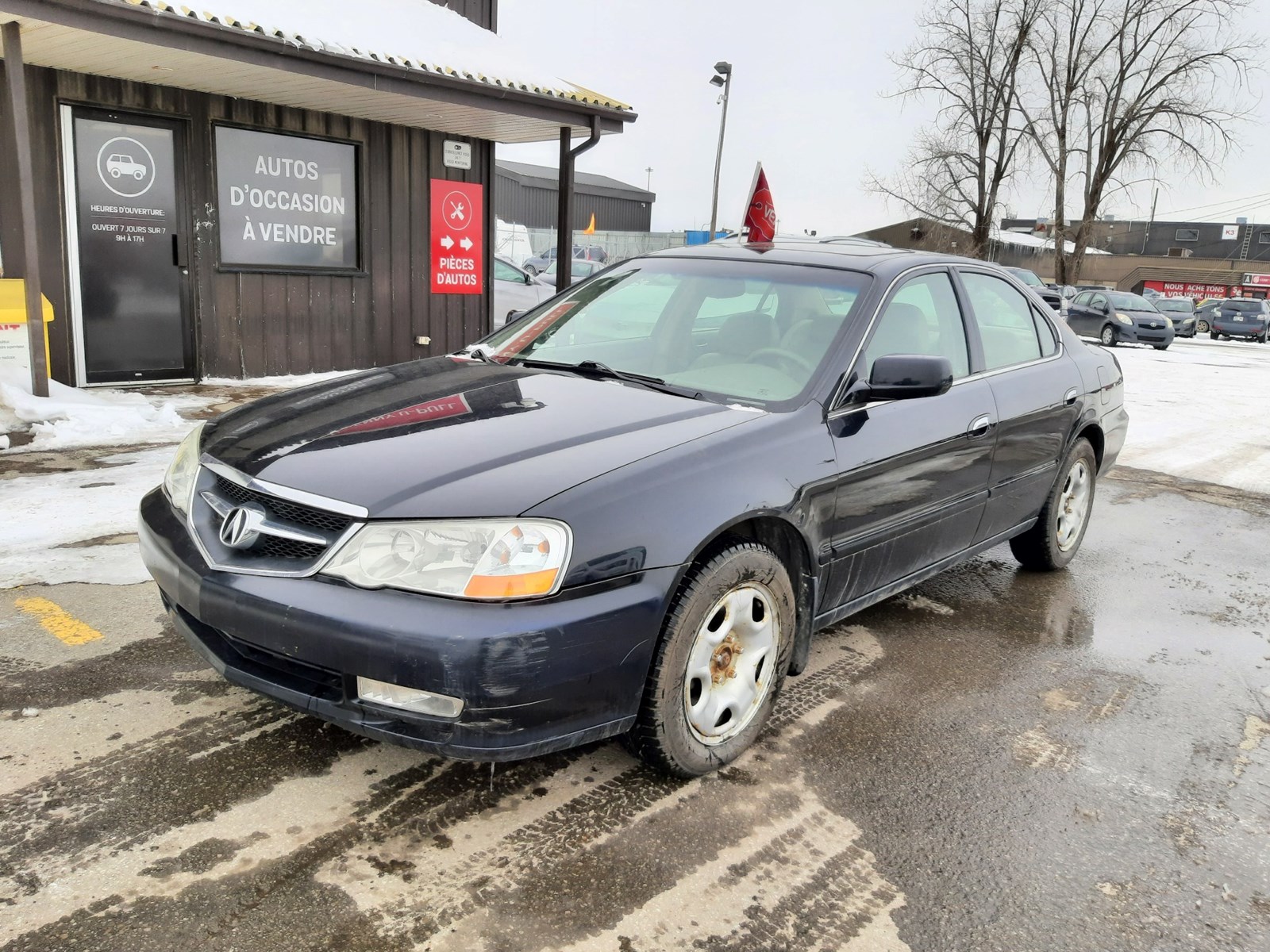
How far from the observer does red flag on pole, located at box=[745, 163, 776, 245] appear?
9570mm

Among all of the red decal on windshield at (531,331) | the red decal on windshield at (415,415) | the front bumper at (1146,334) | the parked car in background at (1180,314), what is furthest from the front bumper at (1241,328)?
the red decal on windshield at (415,415)

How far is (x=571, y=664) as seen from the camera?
7.73 ft

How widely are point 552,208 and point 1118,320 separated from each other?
3643 centimetres

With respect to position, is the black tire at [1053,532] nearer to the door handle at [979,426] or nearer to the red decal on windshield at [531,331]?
the door handle at [979,426]

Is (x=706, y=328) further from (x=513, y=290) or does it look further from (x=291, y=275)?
(x=513, y=290)

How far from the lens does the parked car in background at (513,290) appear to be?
13.7 metres

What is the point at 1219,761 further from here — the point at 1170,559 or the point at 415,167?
the point at 415,167

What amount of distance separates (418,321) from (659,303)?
7492 mm

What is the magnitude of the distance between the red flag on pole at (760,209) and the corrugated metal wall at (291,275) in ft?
10.5

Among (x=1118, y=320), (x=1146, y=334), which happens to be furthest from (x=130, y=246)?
(x=1146, y=334)

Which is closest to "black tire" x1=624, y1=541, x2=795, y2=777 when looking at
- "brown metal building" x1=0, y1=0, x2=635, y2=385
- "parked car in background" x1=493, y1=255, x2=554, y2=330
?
"brown metal building" x1=0, y1=0, x2=635, y2=385

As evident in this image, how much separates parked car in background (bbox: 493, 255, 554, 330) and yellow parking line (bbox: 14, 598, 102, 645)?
9975mm

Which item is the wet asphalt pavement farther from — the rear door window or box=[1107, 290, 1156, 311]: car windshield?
box=[1107, 290, 1156, 311]: car windshield

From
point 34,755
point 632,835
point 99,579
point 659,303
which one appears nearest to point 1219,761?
point 632,835
